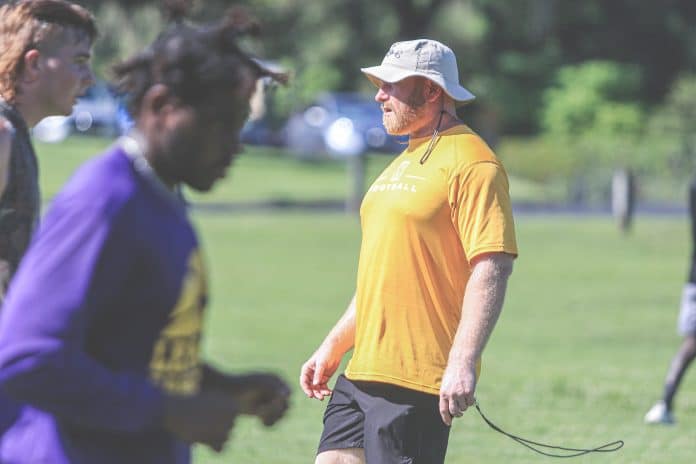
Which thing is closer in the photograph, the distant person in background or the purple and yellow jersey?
the purple and yellow jersey

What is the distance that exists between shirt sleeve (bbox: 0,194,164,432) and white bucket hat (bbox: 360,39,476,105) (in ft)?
8.59

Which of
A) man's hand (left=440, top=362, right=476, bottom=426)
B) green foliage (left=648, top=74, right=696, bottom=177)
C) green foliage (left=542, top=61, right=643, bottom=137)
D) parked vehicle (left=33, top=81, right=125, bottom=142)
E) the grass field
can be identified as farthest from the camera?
green foliage (left=542, top=61, right=643, bottom=137)

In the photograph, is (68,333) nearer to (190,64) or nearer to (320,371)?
(190,64)

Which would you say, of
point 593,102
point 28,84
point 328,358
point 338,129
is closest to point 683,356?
point 328,358

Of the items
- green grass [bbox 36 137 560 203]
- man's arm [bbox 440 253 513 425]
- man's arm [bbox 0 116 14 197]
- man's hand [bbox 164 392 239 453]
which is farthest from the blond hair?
green grass [bbox 36 137 560 203]

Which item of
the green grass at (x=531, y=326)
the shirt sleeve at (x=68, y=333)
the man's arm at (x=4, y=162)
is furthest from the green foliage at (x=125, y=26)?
the shirt sleeve at (x=68, y=333)

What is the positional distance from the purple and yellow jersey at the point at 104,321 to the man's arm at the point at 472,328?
1.90m

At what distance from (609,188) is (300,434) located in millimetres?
28658

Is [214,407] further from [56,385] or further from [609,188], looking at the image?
[609,188]

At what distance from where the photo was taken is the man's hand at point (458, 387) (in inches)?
193

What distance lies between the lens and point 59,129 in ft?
169

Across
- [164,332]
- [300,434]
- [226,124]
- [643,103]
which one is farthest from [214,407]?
[643,103]

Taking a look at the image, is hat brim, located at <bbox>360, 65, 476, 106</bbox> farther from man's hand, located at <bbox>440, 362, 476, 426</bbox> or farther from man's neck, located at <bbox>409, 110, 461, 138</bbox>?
man's hand, located at <bbox>440, 362, 476, 426</bbox>

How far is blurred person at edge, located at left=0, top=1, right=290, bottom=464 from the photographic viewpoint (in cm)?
287
